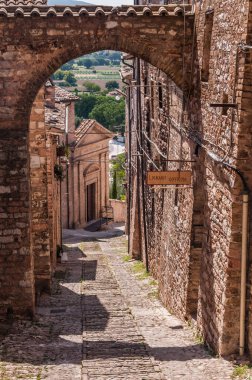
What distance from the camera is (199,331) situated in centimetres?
1128

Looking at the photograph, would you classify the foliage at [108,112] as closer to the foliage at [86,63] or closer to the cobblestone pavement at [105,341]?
the cobblestone pavement at [105,341]

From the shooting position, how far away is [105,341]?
11.3 metres

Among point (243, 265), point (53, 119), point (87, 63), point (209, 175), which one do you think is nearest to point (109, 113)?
point (53, 119)

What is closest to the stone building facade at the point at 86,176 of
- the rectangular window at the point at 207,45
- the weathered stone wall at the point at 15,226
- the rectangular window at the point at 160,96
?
the rectangular window at the point at 160,96

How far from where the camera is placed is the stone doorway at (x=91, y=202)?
114 ft

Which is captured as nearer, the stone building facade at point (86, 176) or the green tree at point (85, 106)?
the stone building facade at point (86, 176)

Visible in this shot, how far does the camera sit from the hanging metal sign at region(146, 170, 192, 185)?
11555 millimetres

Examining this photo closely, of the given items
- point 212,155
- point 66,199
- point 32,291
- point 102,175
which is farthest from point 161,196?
point 102,175

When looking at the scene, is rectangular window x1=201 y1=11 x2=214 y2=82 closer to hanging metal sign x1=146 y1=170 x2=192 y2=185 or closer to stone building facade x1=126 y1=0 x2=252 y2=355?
stone building facade x1=126 y1=0 x2=252 y2=355

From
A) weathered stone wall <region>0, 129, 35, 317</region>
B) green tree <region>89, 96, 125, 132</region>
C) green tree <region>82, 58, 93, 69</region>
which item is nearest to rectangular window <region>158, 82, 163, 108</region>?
weathered stone wall <region>0, 129, 35, 317</region>

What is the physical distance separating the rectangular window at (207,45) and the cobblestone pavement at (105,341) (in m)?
4.40

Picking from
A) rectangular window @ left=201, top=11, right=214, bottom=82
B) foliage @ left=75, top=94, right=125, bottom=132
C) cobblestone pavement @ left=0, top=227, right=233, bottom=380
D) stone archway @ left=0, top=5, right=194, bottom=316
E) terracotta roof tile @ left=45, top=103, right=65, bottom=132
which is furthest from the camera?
foliage @ left=75, top=94, right=125, bottom=132

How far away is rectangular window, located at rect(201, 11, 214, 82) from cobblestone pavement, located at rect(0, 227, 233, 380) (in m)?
4.40

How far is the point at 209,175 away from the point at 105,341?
3.21 meters
